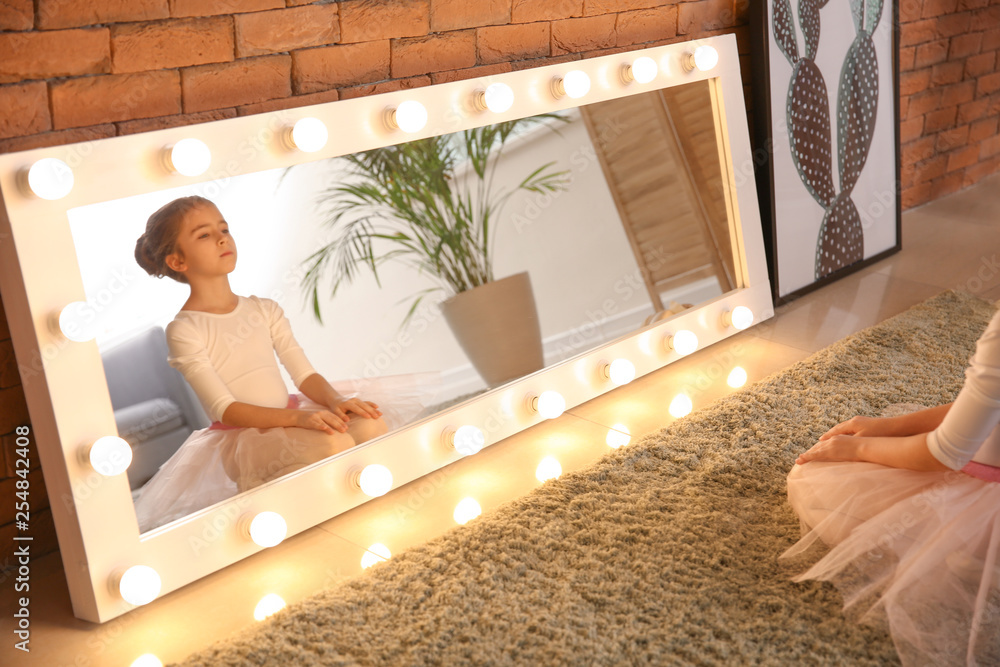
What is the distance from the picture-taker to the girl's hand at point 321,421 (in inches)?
62.4

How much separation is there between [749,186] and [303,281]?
4.36ft

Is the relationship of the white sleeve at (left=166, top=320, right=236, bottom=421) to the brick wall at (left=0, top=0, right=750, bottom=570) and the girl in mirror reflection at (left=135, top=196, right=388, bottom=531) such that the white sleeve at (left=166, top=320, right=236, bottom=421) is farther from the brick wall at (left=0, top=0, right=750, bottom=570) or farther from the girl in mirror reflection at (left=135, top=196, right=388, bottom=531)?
the brick wall at (left=0, top=0, right=750, bottom=570)

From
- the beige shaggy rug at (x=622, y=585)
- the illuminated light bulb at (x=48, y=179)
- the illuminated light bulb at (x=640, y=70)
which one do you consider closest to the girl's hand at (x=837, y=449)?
the beige shaggy rug at (x=622, y=585)

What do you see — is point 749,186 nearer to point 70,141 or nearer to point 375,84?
point 375,84

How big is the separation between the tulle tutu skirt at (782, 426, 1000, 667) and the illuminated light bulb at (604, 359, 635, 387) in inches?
25.8

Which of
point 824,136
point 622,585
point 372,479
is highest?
point 824,136

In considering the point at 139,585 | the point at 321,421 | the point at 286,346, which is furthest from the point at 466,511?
the point at 139,585

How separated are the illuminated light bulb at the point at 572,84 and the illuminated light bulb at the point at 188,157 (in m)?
0.82

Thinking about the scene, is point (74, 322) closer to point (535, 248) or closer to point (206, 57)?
point (206, 57)

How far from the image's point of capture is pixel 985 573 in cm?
117

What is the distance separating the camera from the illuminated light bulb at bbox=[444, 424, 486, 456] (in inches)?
69.5

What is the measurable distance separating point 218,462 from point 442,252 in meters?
0.62

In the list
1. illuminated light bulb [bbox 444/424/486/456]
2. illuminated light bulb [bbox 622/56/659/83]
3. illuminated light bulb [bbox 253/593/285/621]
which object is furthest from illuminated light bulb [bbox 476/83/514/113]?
illuminated light bulb [bbox 253/593/285/621]

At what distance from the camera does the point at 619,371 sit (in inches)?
80.5
